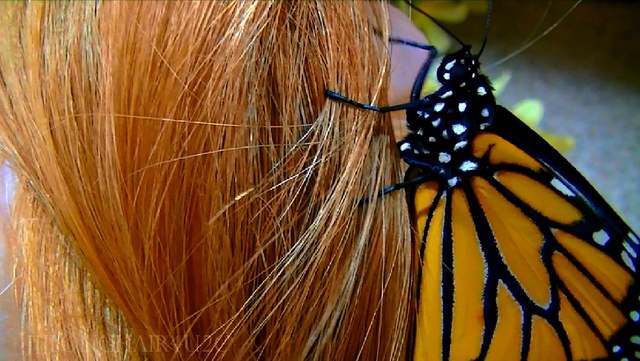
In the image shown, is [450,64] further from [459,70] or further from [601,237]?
[601,237]

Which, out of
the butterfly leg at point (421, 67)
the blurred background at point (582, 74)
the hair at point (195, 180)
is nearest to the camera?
the hair at point (195, 180)

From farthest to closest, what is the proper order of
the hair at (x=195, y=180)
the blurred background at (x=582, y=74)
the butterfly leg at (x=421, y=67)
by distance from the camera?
1. the blurred background at (x=582, y=74)
2. the butterfly leg at (x=421, y=67)
3. the hair at (x=195, y=180)

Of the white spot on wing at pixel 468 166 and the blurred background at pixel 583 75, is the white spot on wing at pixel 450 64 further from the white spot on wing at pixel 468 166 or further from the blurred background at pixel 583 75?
the blurred background at pixel 583 75

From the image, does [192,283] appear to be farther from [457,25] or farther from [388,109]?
[457,25]

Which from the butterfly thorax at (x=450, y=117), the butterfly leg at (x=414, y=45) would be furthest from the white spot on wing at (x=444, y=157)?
the butterfly leg at (x=414, y=45)

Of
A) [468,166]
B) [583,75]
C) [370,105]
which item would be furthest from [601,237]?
[583,75]

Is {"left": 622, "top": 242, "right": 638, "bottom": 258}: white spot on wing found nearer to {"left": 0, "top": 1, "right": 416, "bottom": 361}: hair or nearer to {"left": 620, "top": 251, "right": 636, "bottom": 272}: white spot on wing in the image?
{"left": 620, "top": 251, "right": 636, "bottom": 272}: white spot on wing

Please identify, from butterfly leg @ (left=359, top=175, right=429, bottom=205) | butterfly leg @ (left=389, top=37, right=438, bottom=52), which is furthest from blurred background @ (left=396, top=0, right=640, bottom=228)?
butterfly leg @ (left=359, top=175, right=429, bottom=205)
